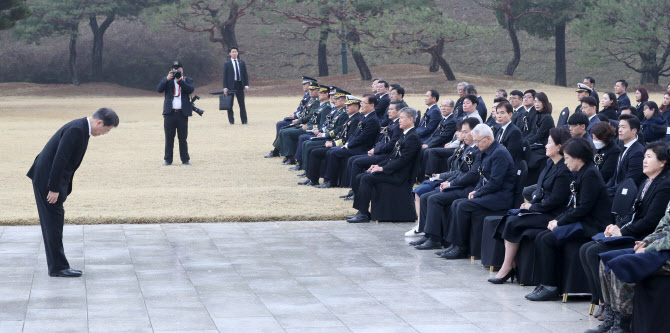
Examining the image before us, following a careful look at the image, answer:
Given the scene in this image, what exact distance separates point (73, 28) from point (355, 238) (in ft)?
112

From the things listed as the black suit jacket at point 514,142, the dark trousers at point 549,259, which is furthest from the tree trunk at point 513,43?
the dark trousers at point 549,259

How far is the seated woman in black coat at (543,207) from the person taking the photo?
665 centimetres

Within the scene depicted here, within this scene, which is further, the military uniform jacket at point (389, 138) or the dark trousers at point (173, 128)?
the dark trousers at point (173, 128)

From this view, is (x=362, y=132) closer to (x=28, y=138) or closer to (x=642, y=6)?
(x=28, y=138)

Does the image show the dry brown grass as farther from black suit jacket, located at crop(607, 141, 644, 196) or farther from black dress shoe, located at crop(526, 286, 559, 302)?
black dress shoe, located at crop(526, 286, 559, 302)

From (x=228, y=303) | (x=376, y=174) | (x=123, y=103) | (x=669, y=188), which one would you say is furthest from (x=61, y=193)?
(x=123, y=103)

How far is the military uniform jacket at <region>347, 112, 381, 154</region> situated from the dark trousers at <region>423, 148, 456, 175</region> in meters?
0.86

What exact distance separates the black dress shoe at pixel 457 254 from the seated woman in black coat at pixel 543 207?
2.84 ft

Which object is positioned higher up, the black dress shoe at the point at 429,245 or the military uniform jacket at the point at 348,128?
the military uniform jacket at the point at 348,128

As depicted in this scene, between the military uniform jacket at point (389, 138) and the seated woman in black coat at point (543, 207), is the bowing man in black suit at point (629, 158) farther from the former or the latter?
the military uniform jacket at point (389, 138)

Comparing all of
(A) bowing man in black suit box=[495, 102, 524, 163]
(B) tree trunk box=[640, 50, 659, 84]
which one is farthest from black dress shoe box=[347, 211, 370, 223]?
(B) tree trunk box=[640, 50, 659, 84]

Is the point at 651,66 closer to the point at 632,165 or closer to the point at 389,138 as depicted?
the point at 389,138

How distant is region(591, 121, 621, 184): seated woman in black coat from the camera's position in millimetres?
7828

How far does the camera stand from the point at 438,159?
39.2 ft
